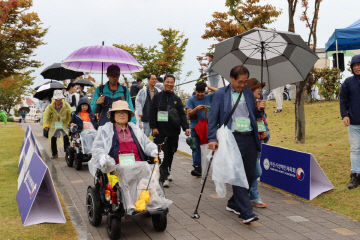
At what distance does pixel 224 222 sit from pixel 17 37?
20.1 meters

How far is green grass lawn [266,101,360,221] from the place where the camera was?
6.16 meters

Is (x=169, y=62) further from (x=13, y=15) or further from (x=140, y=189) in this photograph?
(x=140, y=189)

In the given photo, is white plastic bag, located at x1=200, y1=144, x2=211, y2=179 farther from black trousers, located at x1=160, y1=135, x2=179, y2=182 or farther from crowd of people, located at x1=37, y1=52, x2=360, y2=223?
black trousers, located at x1=160, y1=135, x2=179, y2=182

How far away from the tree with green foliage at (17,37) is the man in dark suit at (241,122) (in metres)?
18.0

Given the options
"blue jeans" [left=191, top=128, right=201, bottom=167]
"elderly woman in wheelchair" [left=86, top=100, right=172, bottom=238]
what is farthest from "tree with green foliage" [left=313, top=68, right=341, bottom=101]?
"elderly woman in wheelchair" [left=86, top=100, right=172, bottom=238]

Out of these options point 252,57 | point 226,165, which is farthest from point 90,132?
point 226,165

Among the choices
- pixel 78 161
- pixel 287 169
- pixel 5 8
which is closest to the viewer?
pixel 287 169

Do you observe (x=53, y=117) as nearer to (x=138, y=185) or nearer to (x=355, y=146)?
(x=138, y=185)

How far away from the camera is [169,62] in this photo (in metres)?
33.4

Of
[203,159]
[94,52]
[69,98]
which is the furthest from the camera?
[69,98]

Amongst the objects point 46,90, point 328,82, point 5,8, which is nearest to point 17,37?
point 5,8

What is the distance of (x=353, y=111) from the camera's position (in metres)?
6.42

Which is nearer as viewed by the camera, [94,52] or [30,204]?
[30,204]

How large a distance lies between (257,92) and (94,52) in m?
2.76
